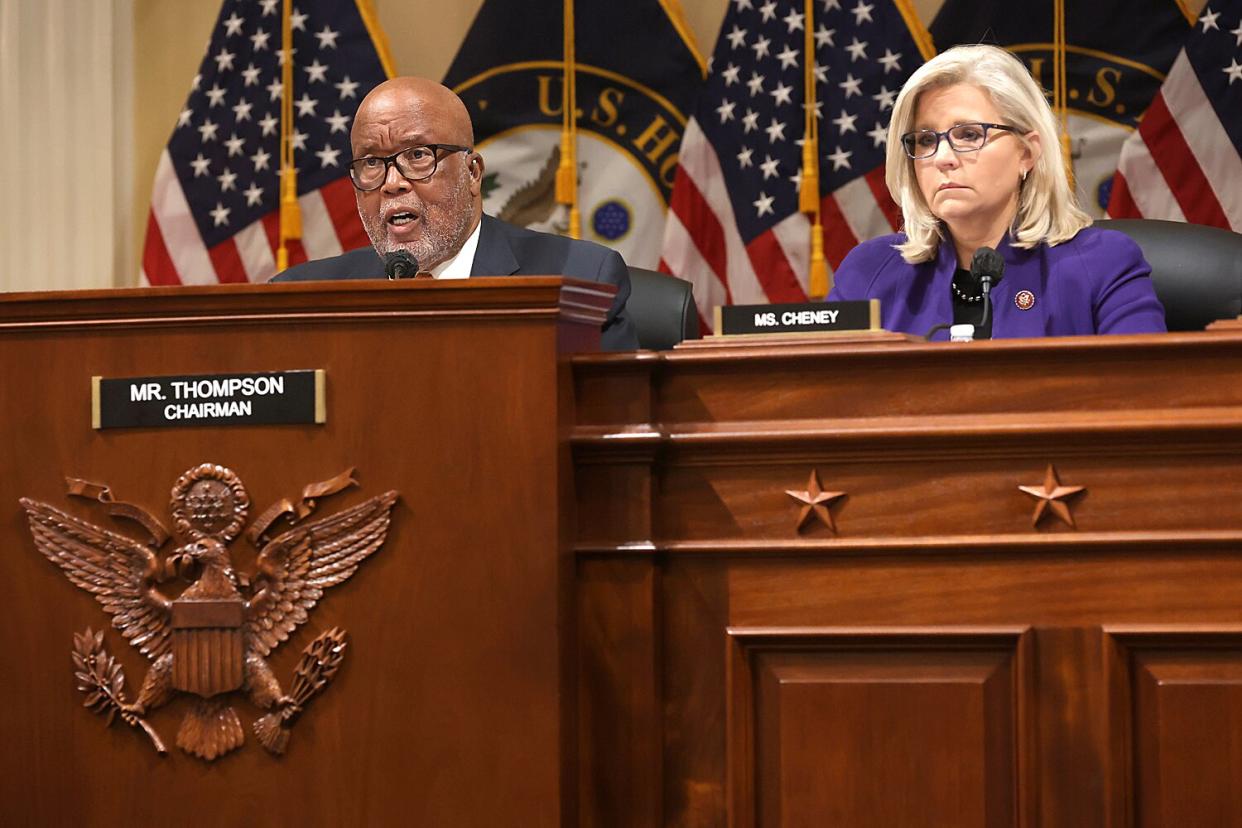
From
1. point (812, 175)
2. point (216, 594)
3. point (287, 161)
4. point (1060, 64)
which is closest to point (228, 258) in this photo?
point (287, 161)

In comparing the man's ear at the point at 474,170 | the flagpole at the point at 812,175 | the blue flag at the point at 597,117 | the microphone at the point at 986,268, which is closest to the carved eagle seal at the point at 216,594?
the microphone at the point at 986,268

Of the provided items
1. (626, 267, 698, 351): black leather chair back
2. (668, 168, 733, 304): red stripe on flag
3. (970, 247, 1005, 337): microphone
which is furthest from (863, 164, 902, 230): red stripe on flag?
(970, 247, 1005, 337): microphone

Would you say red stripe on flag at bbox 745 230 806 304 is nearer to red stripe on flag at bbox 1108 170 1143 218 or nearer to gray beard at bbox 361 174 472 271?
red stripe on flag at bbox 1108 170 1143 218

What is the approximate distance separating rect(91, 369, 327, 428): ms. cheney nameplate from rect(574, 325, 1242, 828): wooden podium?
0.31 meters

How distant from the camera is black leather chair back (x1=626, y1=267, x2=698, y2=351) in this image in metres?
3.08

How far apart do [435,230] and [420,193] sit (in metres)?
0.08

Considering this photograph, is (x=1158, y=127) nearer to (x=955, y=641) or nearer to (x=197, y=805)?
(x=955, y=641)

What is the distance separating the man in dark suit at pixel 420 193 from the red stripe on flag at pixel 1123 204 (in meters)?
1.62

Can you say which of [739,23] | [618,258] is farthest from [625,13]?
[618,258]

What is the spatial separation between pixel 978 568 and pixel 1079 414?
0.65ft

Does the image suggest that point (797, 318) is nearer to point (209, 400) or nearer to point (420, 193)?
point (209, 400)

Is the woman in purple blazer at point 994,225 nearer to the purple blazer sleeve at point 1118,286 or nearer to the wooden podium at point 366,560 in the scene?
the purple blazer sleeve at point 1118,286

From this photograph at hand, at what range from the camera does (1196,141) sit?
3.88 meters

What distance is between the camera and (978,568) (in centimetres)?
153
